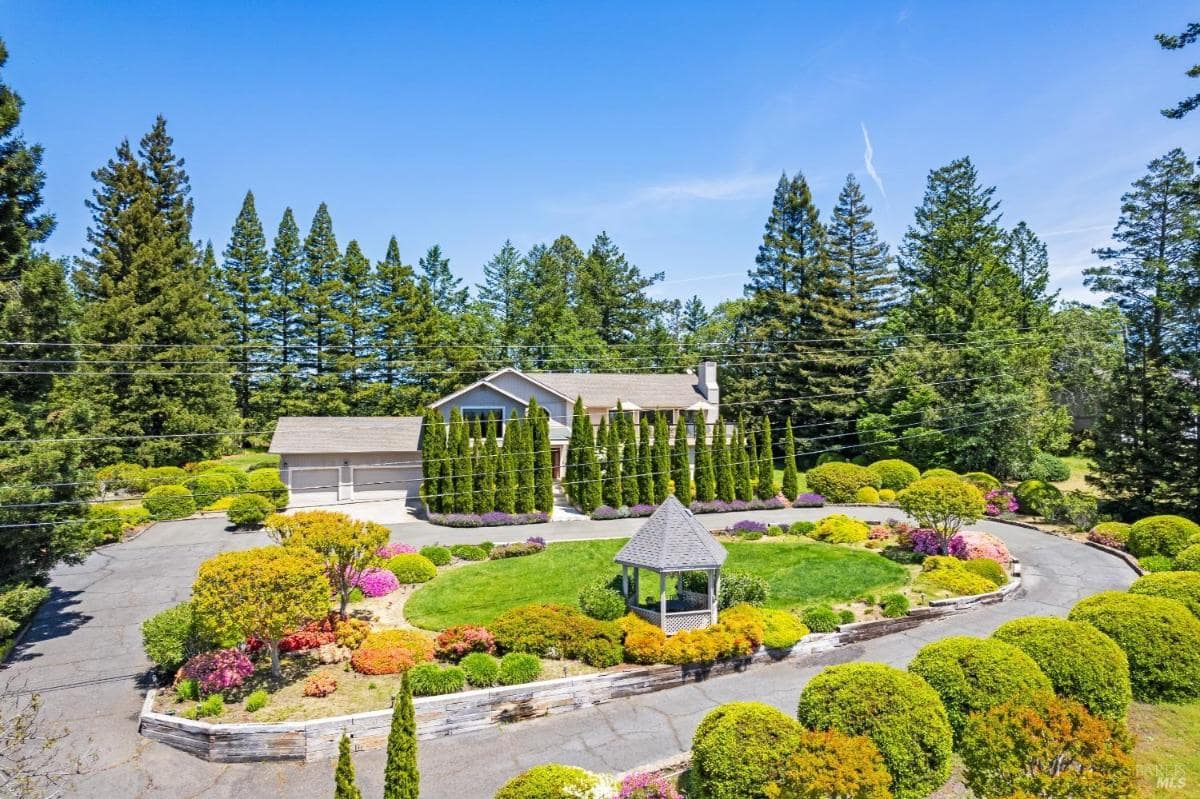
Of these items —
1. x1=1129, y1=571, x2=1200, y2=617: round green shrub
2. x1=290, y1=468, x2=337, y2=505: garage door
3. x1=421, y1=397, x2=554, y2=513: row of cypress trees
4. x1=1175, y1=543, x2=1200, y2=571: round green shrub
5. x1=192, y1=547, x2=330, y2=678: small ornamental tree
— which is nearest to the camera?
x1=192, y1=547, x2=330, y2=678: small ornamental tree

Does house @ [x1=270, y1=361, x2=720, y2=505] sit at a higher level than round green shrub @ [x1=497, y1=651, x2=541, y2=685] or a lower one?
higher

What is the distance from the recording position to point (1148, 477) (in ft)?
94.9

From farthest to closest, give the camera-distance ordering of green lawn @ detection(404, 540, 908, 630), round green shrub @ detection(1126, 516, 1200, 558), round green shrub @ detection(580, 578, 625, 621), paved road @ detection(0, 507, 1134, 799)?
round green shrub @ detection(1126, 516, 1200, 558) → green lawn @ detection(404, 540, 908, 630) → round green shrub @ detection(580, 578, 625, 621) → paved road @ detection(0, 507, 1134, 799)

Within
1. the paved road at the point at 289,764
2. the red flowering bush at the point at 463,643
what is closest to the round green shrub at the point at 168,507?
the paved road at the point at 289,764

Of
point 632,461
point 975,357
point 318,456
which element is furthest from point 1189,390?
point 318,456

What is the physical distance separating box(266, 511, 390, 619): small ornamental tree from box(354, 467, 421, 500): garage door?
16709 mm

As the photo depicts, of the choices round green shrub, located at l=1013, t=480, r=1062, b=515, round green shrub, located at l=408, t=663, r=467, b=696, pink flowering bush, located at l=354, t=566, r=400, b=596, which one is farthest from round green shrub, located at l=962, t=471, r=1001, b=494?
round green shrub, located at l=408, t=663, r=467, b=696

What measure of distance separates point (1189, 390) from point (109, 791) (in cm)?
3890

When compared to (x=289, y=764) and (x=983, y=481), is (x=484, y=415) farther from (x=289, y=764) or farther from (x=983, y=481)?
(x=983, y=481)

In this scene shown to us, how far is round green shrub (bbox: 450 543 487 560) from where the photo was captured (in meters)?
25.8

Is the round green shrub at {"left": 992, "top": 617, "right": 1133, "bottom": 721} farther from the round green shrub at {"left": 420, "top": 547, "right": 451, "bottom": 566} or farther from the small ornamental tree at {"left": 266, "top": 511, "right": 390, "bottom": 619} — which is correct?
the round green shrub at {"left": 420, "top": 547, "right": 451, "bottom": 566}

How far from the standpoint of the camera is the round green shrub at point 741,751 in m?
9.30

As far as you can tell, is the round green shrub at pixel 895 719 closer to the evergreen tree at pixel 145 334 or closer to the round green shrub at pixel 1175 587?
the round green shrub at pixel 1175 587

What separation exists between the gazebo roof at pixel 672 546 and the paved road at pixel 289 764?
2.96m
